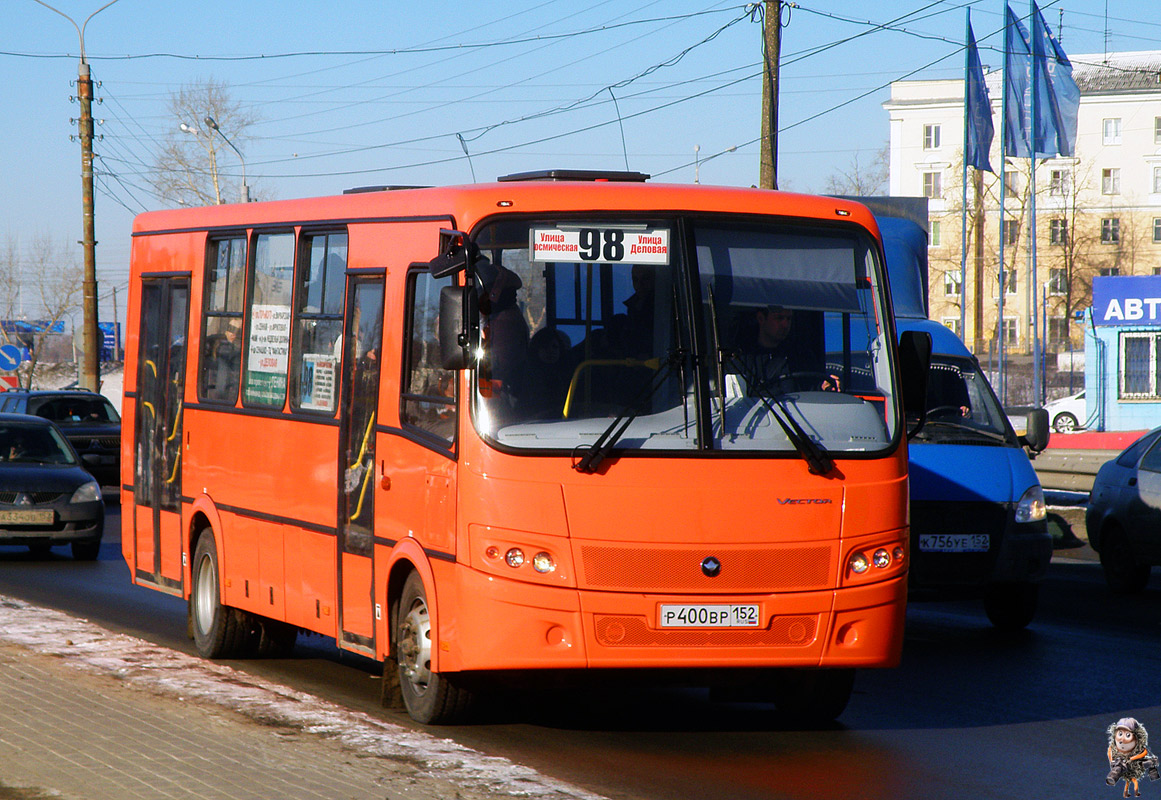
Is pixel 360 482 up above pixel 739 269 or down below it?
below

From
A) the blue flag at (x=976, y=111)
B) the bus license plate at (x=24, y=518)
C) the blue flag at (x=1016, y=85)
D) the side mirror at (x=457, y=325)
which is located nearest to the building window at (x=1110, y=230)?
the blue flag at (x=1016, y=85)

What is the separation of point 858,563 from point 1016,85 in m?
31.0

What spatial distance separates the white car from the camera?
44.6 metres

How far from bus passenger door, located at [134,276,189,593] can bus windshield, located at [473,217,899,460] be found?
14.4ft

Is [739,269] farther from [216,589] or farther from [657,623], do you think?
[216,589]

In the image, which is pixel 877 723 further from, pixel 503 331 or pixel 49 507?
pixel 49 507

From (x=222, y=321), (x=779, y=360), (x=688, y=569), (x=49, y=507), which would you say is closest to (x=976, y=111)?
(x=49, y=507)

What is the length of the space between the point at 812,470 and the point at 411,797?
239cm

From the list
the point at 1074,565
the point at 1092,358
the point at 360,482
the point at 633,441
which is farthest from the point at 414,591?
the point at 1092,358

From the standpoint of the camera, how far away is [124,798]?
613 centimetres

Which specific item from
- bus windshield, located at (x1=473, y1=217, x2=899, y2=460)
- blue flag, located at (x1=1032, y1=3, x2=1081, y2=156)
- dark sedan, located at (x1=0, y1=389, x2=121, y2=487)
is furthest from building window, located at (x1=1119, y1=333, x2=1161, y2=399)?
bus windshield, located at (x1=473, y1=217, x2=899, y2=460)

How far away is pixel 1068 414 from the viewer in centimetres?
4478

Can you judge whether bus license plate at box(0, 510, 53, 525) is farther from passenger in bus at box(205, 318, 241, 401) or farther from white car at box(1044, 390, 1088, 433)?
white car at box(1044, 390, 1088, 433)

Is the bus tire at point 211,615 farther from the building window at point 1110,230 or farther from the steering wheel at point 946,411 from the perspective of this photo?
the building window at point 1110,230
